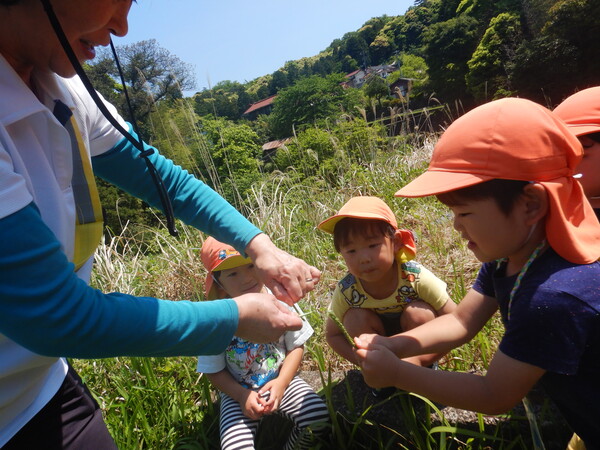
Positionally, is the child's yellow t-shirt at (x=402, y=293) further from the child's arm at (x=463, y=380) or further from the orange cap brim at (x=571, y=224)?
the orange cap brim at (x=571, y=224)

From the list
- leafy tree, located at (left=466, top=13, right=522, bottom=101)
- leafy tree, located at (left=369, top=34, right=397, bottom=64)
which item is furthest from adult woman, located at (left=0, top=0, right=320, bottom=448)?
leafy tree, located at (left=369, top=34, right=397, bottom=64)

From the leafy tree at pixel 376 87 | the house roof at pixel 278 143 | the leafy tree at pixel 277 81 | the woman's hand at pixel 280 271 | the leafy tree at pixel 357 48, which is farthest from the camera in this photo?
the leafy tree at pixel 277 81

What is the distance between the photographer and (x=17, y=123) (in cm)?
93

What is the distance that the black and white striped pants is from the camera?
1.84 m

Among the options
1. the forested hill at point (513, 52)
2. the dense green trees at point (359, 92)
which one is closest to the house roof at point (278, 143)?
the dense green trees at point (359, 92)

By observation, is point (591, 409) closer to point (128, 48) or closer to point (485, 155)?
point (485, 155)

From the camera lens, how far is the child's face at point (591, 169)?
69.3 inches

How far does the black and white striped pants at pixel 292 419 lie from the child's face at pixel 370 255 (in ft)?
2.03

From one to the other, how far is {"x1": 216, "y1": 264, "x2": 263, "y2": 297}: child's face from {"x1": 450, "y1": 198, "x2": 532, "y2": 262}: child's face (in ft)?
3.86

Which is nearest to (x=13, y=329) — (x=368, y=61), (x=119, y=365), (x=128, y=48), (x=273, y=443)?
(x=273, y=443)

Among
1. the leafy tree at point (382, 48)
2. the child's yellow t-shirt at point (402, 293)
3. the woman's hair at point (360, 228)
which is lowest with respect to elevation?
the child's yellow t-shirt at point (402, 293)

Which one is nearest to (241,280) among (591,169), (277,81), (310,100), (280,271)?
(280,271)

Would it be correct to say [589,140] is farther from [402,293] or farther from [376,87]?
[376,87]

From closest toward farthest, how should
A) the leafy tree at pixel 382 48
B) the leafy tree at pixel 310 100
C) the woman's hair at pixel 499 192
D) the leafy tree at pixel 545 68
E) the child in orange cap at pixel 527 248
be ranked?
1. the child in orange cap at pixel 527 248
2. the woman's hair at pixel 499 192
3. the leafy tree at pixel 545 68
4. the leafy tree at pixel 310 100
5. the leafy tree at pixel 382 48
